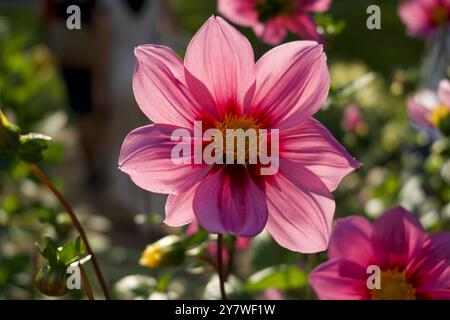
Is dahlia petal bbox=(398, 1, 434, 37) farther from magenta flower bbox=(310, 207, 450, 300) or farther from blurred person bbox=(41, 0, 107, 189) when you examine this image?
blurred person bbox=(41, 0, 107, 189)

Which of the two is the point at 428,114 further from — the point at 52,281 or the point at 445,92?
the point at 52,281

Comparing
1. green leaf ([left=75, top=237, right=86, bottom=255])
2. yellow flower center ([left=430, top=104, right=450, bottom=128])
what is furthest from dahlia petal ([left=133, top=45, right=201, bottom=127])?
yellow flower center ([left=430, top=104, right=450, bottom=128])

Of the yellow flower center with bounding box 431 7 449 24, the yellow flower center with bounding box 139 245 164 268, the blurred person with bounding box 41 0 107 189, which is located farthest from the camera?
the blurred person with bounding box 41 0 107 189

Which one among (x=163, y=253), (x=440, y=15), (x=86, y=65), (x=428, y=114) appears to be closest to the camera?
(x=163, y=253)

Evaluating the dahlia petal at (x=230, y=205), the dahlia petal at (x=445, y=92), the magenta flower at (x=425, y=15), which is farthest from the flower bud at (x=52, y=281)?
the magenta flower at (x=425, y=15)

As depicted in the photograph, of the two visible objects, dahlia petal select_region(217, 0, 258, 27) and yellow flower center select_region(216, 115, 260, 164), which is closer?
yellow flower center select_region(216, 115, 260, 164)

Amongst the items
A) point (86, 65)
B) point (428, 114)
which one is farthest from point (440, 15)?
point (86, 65)
